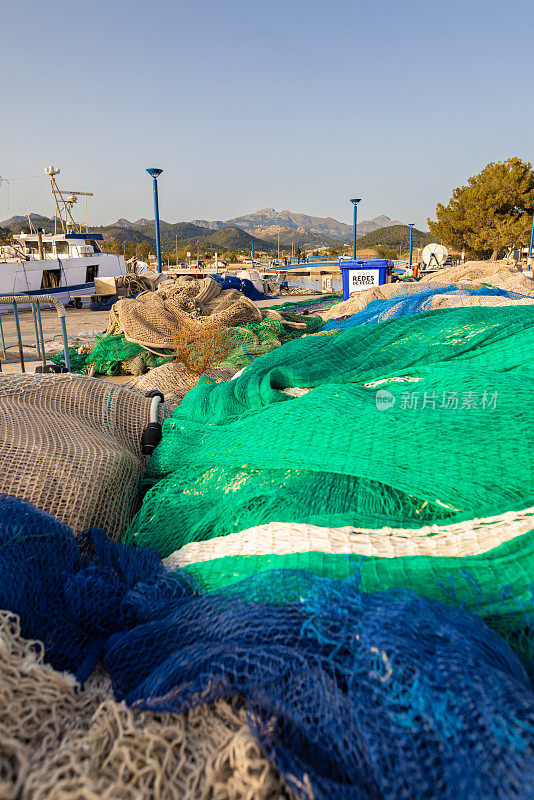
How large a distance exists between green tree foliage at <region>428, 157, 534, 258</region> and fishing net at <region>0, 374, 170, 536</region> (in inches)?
1354

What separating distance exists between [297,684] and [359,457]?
88cm

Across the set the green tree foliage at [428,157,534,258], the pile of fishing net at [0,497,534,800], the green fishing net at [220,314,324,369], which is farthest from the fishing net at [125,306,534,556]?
the green tree foliage at [428,157,534,258]

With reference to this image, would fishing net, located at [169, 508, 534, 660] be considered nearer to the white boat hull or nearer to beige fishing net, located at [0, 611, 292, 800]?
beige fishing net, located at [0, 611, 292, 800]

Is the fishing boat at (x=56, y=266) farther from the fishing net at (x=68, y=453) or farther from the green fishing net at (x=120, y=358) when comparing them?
the fishing net at (x=68, y=453)

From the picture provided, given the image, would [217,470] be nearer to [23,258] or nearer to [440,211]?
[23,258]

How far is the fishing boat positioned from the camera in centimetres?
1819

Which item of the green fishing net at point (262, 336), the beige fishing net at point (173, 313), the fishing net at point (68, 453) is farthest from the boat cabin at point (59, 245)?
the fishing net at point (68, 453)

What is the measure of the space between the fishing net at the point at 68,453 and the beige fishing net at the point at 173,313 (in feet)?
11.6

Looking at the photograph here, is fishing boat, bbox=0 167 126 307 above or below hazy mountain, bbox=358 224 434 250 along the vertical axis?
below

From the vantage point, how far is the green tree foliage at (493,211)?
32.2m

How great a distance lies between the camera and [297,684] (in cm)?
97

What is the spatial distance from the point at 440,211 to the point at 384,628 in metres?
40.5

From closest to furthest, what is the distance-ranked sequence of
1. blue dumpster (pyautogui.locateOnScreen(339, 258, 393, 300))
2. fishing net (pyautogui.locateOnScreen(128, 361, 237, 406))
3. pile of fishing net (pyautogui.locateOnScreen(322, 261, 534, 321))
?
fishing net (pyautogui.locateOnScreen(128, 361, 237, 406)) < pile of fishing net (pyautogui.locateOnScreen(322, 261, 534, 321)) < blue dumpster (pyautogui.locateOnScreen(339, 258, 393, 300))

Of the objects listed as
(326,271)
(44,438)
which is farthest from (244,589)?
(326,271)
